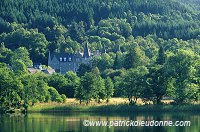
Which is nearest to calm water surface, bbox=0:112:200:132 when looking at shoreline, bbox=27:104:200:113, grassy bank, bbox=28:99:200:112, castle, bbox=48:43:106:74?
shoreline, bbox=27:104:200:113

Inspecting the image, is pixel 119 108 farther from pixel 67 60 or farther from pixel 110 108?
pixel 67 60

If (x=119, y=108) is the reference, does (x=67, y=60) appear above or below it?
above

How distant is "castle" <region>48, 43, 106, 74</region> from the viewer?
171 meters

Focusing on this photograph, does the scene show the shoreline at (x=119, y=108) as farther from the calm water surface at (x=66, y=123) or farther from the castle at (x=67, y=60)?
the castle at (x=67, y=60)

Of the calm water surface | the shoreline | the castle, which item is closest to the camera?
the calm water surface

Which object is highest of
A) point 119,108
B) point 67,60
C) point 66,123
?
point 67,60

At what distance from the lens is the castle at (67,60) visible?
560ft

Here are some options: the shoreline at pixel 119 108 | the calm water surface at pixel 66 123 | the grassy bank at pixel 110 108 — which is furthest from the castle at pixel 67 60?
the calm water surface at pixel 66 123

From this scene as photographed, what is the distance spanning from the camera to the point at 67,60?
17188 centimetres

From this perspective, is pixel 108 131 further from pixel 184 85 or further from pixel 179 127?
pixel 184 85

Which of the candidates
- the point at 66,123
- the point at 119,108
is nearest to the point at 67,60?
the point at 119,108

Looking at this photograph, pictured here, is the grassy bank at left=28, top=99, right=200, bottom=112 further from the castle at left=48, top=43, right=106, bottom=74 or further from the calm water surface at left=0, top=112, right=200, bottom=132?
the castle at left=48, top=43, right=106, bottom=74

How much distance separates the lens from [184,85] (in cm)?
8800

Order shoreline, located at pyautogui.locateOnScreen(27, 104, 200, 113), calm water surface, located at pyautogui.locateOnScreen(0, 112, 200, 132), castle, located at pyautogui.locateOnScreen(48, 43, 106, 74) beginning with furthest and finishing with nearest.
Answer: castle, located at pyautogui.locateOnScreen(48, 43, 106, 74), shoreline, located at pyautogui.locateOnScreen(27, 104, 200, 113), calm water surface, located at pyautogui.locateOnScreen(0, 112, 200, 132)
